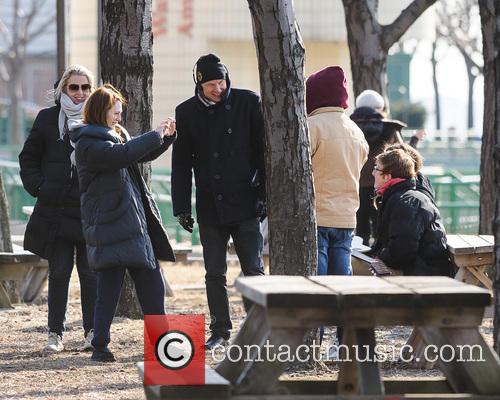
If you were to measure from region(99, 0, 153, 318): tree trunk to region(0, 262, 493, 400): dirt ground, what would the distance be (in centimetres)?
157

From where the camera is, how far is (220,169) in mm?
8266

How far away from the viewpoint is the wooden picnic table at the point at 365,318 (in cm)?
520

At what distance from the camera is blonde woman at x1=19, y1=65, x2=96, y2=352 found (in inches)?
328

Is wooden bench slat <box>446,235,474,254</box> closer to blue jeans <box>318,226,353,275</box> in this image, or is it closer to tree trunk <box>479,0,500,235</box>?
blue jeans <box>318,226,353,275</box>

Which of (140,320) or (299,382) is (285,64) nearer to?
(299,382)

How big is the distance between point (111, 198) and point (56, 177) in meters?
0.86

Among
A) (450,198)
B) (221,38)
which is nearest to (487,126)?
(450,198)

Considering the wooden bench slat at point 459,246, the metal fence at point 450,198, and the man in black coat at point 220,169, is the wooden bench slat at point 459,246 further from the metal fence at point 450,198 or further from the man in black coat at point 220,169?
the metal fence at point 450,198

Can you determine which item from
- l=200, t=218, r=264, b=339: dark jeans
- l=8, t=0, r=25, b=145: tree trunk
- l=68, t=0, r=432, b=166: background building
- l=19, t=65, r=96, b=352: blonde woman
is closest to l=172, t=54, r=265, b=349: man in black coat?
l=200, t=218, r=264, b=339: dark jeans

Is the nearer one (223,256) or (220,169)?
(220,169)

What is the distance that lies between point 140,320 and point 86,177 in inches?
A: 102

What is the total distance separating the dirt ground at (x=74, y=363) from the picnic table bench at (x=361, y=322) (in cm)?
155

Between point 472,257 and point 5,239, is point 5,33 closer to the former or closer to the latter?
point 5,239

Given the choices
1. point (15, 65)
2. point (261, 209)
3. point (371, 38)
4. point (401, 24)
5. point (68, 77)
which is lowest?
point (261, 209)
